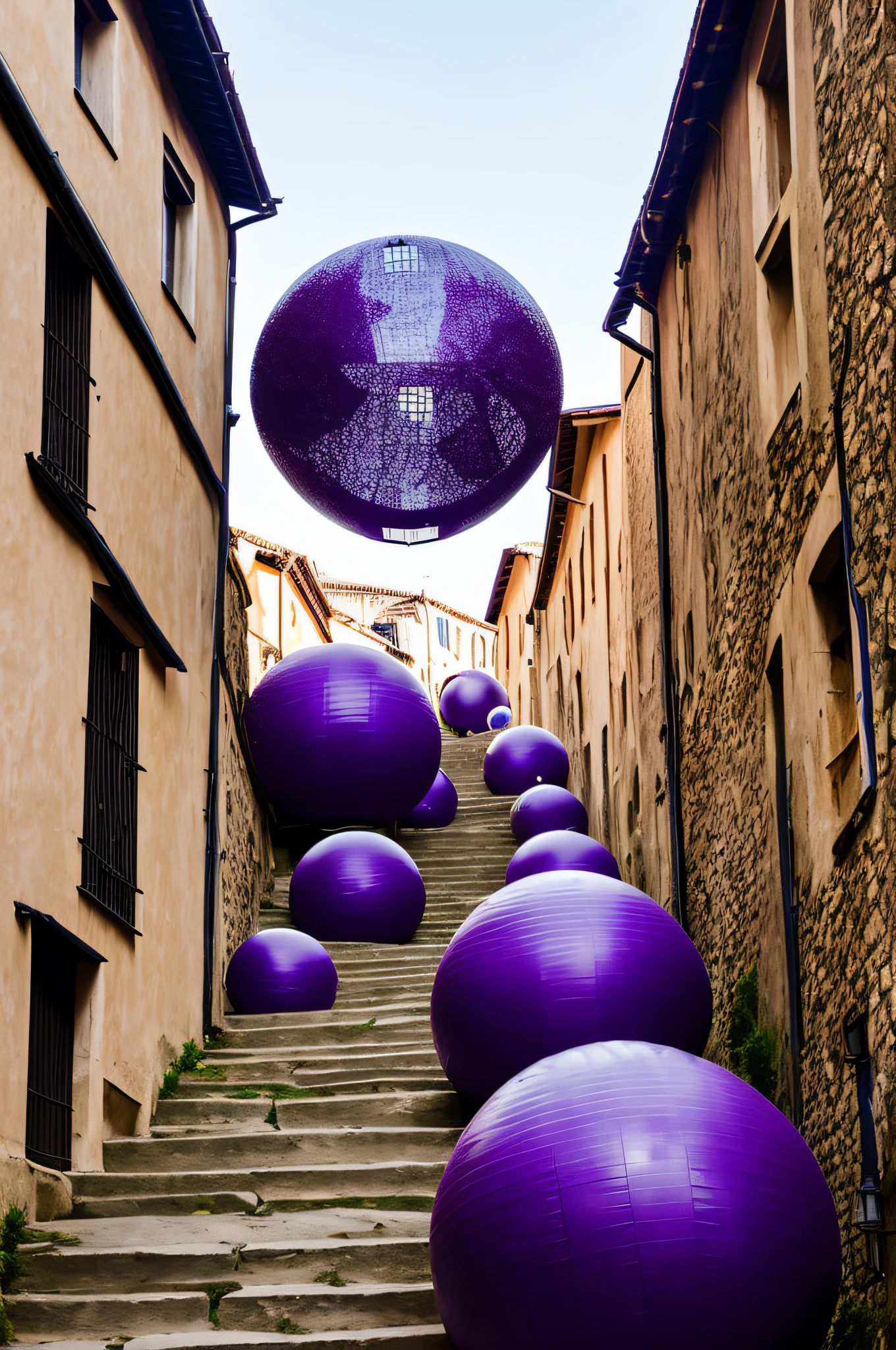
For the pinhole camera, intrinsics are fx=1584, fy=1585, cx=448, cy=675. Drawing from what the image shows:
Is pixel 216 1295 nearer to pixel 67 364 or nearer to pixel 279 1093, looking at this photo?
pixel 279 1093

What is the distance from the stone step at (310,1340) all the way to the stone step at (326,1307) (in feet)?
0.40

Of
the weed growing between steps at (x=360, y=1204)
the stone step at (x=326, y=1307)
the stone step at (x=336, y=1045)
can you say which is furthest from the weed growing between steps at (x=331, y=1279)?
the stone step at (x=336, y=1045)

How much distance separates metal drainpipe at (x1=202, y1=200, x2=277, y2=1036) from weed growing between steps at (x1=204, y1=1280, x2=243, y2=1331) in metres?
4.05

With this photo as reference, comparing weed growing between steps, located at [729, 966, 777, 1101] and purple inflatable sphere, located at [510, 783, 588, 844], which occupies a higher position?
weed growing between steps, located at [729, 966, 777, 1101]

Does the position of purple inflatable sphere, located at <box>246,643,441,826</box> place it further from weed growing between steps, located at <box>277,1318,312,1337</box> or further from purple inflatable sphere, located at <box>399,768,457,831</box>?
weed growing between steps, located at <box>277,1318,312,1337</box>

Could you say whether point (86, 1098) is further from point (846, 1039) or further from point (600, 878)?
point (846, 1039)

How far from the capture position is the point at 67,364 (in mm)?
8289

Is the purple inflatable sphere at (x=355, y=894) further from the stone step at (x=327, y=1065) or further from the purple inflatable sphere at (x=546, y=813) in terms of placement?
the purple inflatable sphere at (x=546, y=813)

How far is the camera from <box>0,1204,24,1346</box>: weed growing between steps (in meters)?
6.54

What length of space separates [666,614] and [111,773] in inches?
201

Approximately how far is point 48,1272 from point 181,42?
26.1ft

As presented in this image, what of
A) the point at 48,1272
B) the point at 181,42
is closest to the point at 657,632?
the point at 181,42

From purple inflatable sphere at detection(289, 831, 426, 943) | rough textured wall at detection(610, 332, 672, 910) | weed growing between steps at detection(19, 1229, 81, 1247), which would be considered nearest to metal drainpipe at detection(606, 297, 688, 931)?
rough textured wall at detection(610, 332, 672, 910)

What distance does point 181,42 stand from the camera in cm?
1080
